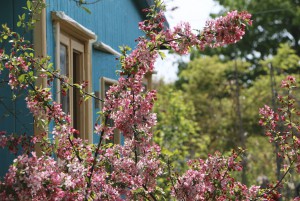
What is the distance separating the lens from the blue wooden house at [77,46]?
6543 millimetres

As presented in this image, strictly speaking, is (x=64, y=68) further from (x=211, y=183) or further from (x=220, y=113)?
(x=220, y=113)

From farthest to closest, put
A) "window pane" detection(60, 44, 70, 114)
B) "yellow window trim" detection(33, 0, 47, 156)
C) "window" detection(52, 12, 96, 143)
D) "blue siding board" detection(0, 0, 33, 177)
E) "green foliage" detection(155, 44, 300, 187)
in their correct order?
"green foliage" detection(155, 44, 300, 187), "window pane" detection(60, 44, 70, 114), "window" detection(52, 12, 96, 143), "yellow window trim" detection(33, 0, 47, 156), "blue siding board" detection(0, 0, 33, 177)

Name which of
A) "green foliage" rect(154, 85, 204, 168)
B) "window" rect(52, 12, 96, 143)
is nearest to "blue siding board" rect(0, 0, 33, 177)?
"window" rect(52, 12, 96, 143)

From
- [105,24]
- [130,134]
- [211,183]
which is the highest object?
[105,24]

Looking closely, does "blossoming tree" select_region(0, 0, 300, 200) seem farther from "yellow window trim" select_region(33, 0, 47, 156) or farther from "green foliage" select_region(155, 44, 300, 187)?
"green foliage" select_region(155, 44, 300, 187)

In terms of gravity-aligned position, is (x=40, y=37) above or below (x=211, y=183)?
above

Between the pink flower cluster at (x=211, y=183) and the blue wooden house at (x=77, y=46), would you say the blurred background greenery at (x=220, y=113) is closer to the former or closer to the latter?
the blue wooden house at (x=77, y=46)

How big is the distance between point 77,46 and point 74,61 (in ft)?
0.94

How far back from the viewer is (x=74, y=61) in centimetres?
834

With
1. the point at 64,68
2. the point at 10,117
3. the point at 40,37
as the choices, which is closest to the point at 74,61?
the point at 64,68

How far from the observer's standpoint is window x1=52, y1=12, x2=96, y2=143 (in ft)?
23.4

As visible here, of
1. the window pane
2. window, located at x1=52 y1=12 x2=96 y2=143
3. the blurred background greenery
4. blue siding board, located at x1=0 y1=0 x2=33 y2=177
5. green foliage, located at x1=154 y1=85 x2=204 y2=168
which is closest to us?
blue siding board, located at x1=0 y1=0 x2=33 y2=177

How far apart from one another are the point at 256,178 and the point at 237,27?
53.2 ft

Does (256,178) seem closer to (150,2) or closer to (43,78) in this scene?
(150,2)
